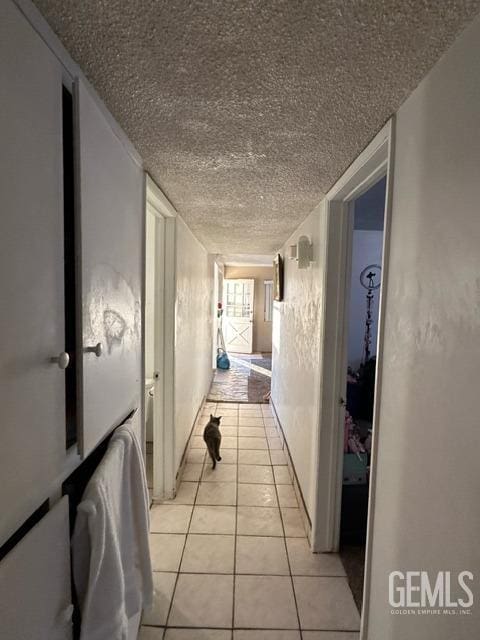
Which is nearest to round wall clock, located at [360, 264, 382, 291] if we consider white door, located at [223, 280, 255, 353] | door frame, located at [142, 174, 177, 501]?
door frame, located at [142, 174, 177, 501]

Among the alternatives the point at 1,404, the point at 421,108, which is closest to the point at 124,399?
the point at 1,404

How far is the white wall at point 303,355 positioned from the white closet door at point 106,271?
1.06 meters

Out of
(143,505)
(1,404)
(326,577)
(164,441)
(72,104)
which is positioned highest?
(72,104)

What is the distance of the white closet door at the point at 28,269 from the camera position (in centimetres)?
54

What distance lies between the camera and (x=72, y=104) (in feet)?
2.53

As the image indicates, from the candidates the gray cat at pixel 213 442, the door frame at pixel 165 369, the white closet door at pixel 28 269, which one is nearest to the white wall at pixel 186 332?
the door frame at pixel 165 369

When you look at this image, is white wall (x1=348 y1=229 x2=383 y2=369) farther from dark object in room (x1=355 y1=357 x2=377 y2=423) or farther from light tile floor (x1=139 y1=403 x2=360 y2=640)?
light tile floor (x1=139 y1=403 x2=360 y2=640)

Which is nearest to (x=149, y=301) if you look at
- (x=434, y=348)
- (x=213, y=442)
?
(x=213, y=442)

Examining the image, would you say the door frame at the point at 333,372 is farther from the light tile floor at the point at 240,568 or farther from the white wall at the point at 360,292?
the white wall at the point at 360,292

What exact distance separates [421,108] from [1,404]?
1.13 m

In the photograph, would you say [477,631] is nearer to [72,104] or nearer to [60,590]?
[60,590]

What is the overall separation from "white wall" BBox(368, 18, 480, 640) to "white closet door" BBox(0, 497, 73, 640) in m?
0.85

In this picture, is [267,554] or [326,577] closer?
[326,577]

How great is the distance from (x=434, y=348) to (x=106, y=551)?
0.96 meters
